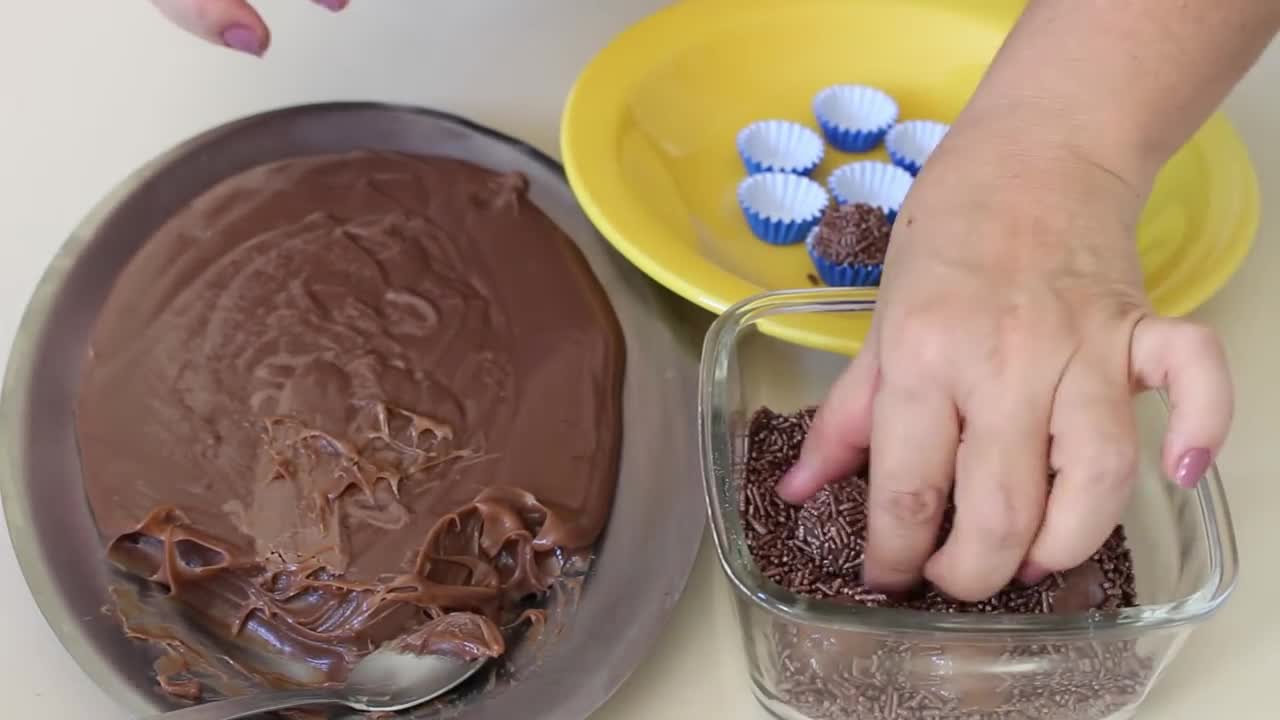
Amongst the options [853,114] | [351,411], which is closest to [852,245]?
[853,114]

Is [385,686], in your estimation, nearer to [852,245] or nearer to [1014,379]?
[1014,379]

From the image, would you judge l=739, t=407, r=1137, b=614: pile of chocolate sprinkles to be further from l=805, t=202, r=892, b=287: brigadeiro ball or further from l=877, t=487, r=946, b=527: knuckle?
l=805, t=202, r=892, b=287: brigadeiro ball

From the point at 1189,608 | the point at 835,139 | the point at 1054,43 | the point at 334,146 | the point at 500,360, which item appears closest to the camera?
the point at 1189,608

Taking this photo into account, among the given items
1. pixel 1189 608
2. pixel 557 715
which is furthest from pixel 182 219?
pixel 1189 608

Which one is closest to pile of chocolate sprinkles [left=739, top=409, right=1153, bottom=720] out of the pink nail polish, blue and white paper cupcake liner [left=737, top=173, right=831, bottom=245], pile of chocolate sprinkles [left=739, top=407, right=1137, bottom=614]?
pile of chocolate sprinkles [left=739, top=407, right=1137, bottom=614]

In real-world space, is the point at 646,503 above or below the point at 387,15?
below

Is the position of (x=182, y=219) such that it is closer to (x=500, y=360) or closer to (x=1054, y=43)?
(x=500, y=360)

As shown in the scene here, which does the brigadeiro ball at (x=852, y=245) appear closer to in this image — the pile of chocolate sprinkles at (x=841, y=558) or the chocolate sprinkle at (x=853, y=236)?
the chocolate sprinkle at (x=853, y=236)
